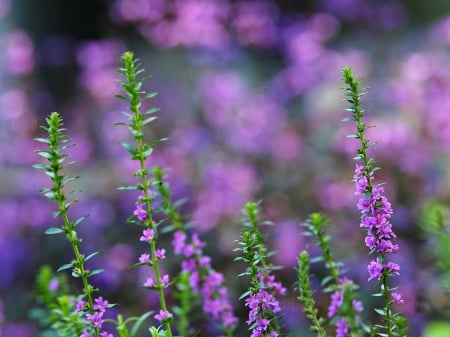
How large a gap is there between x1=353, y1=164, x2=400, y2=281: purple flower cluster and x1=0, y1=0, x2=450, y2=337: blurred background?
189 centimetres

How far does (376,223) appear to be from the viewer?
147cm

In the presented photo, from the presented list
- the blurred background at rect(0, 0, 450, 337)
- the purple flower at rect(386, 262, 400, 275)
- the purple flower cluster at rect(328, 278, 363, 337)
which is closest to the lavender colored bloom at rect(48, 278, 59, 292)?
the purple flower cluster at rect(328, 278, 363, 337)

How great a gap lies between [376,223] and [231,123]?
423 cm

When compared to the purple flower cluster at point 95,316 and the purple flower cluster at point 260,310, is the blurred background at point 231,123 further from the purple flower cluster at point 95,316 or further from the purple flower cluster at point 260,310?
the purple flower cluster at point 95,316

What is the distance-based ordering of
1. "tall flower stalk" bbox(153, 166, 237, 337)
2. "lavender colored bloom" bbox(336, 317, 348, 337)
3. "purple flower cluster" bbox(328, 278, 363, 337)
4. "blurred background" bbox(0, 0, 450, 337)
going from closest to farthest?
"purple flower cluster" bbox(328, 278, 363, 337)
"lavender colored bloom" bbox(336, 317, 348, 337)
"tall flower stalk" bbox(153, 166, 237, 337)
"blurred background" bbox(0, 0, 450, 337)

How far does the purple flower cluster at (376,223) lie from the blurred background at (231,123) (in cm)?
189

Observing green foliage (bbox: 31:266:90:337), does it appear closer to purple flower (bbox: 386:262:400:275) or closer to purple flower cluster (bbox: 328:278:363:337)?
purple flower cluster (bbox: 328:278:363:337)

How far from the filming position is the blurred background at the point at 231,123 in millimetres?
4477

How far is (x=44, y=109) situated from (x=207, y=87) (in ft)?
5.62

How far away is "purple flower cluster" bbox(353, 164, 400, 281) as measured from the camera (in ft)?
4.83

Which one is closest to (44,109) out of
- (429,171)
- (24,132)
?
(24,132)

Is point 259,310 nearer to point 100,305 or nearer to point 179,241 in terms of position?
point 100,305

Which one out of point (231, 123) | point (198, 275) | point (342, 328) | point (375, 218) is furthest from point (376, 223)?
point (231, 123)

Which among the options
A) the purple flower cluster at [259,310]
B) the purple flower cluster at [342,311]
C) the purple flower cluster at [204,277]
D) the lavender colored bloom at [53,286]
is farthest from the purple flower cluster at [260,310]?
the lavender colored bloom at [53,286]
